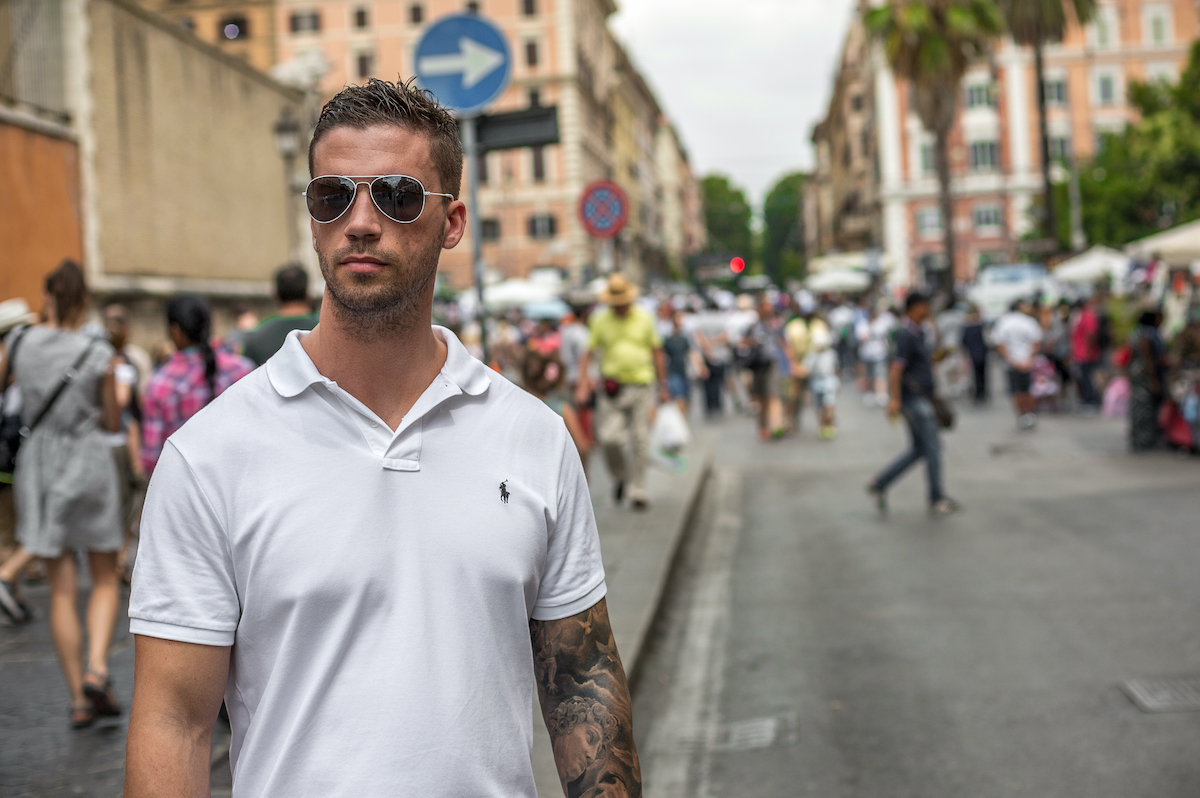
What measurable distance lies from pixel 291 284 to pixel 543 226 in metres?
56.4

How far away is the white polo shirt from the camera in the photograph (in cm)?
171

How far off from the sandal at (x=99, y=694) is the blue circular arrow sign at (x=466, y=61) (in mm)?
3384

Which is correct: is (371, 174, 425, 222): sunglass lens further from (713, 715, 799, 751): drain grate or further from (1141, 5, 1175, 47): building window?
(1141, 5, 1175, 47): building window

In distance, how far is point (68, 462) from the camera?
5.45 meters

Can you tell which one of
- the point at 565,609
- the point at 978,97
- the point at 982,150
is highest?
the point at 978,97

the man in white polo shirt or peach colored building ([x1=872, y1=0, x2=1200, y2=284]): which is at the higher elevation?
peach colored building ([x1=872, y1=0, x2=1200, y2=284])

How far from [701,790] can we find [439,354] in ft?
10.1

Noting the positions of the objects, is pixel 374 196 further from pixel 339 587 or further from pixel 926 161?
pixel 926 161

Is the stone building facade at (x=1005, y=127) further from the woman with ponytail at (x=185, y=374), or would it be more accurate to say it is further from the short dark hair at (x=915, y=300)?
the woman with ponytail at (x=185, y=374)

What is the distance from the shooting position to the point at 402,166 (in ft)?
6.18

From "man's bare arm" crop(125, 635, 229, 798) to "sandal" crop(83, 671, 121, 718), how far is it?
3.78 meters

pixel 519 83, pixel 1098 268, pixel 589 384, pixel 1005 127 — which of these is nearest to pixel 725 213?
pixel 1005 127

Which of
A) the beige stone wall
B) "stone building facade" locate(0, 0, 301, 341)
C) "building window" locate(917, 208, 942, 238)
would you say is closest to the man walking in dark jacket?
"stone building facade" locate(0, 0, 301, 341)

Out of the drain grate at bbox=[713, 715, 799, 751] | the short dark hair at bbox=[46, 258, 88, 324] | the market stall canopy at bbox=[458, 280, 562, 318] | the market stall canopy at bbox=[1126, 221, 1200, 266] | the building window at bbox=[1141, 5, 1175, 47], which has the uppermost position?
the building window at bbox=[1141, 5, 1175, 47]
